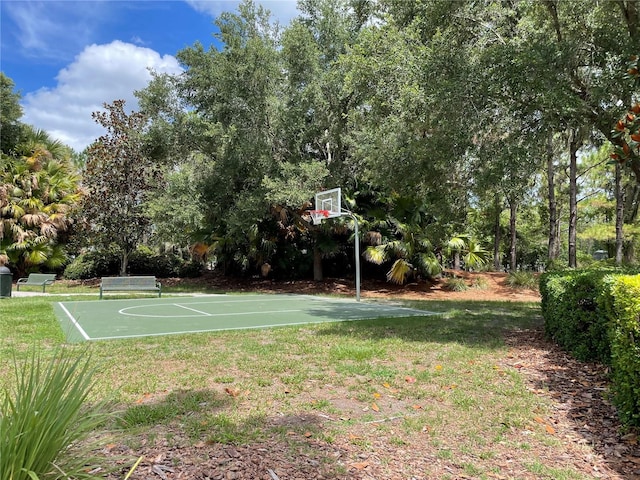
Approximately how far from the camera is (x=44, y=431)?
1922mm

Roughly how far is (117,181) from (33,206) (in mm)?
4429

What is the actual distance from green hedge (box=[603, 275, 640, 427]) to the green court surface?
6.20m

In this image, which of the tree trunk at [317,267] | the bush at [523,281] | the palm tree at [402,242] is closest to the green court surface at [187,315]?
the palm tree at [402,242]

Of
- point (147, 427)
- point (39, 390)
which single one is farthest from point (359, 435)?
point (39, 390)

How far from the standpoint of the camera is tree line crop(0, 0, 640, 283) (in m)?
7.43

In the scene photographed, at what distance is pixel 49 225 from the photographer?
20.1 meters

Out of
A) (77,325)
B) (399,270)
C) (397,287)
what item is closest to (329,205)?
(399,270)

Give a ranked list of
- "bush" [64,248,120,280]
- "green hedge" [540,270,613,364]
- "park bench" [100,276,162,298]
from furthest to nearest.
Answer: "bush" [64,248,120,280] < "park bench" [100,276,162,298] < "green hedge" [540,270,613,364]

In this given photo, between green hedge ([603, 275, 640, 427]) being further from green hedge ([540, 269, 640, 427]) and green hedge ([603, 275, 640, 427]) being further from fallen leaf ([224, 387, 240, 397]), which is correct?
fallen leaf ([224, 387, 240, 397])

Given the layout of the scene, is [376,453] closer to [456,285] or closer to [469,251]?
[456,285]

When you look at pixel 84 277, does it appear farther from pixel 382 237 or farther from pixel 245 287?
pixel 382 237

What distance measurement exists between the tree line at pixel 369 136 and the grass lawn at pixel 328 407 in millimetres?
3784

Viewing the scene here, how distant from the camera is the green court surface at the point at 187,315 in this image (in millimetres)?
8164

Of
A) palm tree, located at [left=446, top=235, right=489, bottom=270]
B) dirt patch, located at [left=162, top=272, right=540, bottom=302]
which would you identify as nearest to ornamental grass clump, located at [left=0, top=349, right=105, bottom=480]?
dirt patch, located at [left=162, top=272, right=540, bottom=302]
